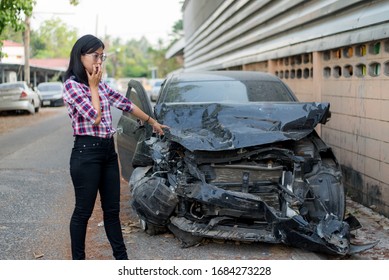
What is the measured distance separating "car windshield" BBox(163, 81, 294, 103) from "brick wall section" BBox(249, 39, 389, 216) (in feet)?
3.03

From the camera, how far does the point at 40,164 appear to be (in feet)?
34.6

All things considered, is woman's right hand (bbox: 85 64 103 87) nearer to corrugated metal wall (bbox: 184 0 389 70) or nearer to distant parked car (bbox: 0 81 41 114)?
corrugated metal wall (bbox: 184 0 389 70)

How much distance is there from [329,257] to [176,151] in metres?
1.69

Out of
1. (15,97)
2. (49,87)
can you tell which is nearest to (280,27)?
(15,97)

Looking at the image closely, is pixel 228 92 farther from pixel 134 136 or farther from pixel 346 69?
pixel 346 69

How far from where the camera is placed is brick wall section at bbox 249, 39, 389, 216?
21.8 feet

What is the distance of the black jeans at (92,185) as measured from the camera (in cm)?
423

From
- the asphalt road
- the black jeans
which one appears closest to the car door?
the asphalt road

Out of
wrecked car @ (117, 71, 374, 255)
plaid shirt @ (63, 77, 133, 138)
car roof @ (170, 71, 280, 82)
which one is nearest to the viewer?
plaid shirt @ (63, 77, 133, 138)

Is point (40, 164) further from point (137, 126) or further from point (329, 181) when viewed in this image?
point (329, 181)

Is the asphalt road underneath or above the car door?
underneath

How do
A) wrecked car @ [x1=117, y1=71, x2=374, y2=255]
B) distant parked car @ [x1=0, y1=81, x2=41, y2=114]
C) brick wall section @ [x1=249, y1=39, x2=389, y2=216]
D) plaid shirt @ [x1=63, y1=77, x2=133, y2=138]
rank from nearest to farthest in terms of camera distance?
plaid shirt @ [x1=63, y1=77, x2=133, y2=138], wrecked car @ [x1=117, y1=71, x2=374, y2=255], brick wall section @ [x1=249, y1=39, x2=389, y2=216], distant parked car @ [x1=0, y1=81, x2=41, y2=114]

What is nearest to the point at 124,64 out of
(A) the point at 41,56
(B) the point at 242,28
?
(A) the point at 41,56

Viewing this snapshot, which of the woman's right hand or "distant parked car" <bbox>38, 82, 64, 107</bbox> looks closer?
the woman's right hand
